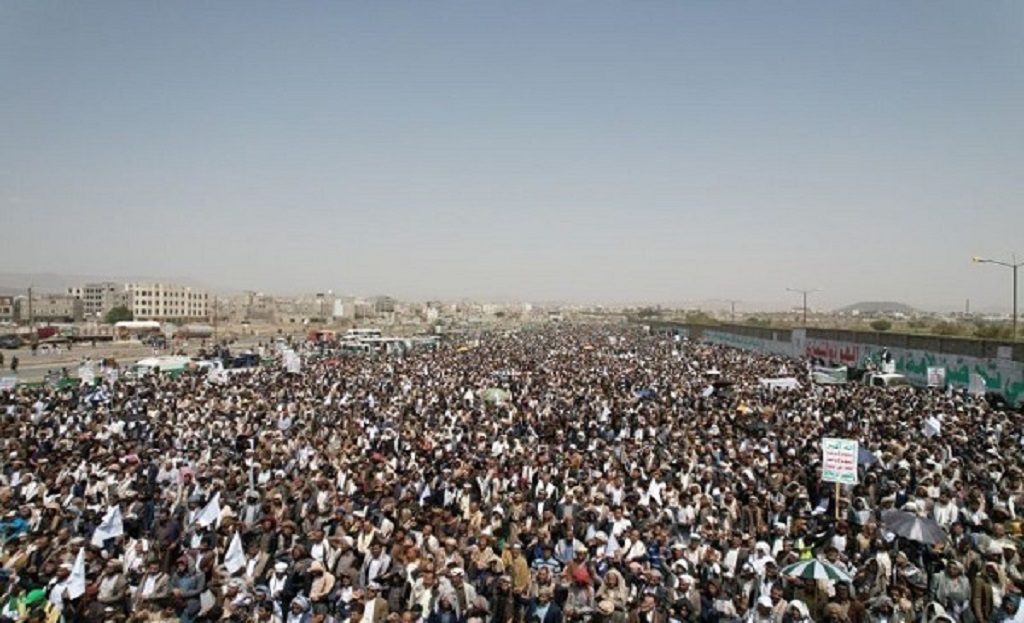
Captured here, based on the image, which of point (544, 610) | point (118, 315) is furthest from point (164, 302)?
point (544, 610)

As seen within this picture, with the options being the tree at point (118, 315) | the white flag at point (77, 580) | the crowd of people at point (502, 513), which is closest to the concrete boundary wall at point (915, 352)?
the crowd of people at point (502, 513)

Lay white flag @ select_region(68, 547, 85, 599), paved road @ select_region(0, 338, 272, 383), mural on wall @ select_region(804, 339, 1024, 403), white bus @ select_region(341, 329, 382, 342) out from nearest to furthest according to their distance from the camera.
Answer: white flag @ select_region(68, 547, 85, 599)
mural on wall @ select_region(804, 339, 1024, 403)
paved road @ select_region(0, 338, 272, 383)
white bus @ select_region(341, 329, 382, 342)

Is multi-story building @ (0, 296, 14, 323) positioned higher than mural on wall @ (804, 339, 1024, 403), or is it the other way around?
mural on wall @ (804, 339, 1024, 403)

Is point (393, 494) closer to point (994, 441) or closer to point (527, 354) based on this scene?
point (994, 441)

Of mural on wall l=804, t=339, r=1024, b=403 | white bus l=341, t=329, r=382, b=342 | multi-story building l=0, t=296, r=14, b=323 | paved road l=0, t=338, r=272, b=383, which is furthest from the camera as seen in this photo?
multi-story building l=0, t=296, r=14, b=323

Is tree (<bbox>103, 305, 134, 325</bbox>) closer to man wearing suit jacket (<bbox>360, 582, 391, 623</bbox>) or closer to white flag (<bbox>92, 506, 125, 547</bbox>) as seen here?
white flag (<bbox>92, 506, 125, 547</bbox>)

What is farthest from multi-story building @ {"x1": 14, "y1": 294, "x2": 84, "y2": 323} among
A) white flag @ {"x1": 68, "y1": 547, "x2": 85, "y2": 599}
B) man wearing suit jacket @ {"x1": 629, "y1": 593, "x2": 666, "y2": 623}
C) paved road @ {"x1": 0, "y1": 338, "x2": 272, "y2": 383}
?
man wearing suit jacket @ {"x1": 629, "y1": 593, "x2": 666, "y2": 623}

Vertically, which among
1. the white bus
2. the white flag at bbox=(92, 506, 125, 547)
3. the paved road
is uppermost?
the white flag at bbox=(92, 506, 125, 547)

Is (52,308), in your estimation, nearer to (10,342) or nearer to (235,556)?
(10,342)

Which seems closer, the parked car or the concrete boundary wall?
the concrete boundary wall
